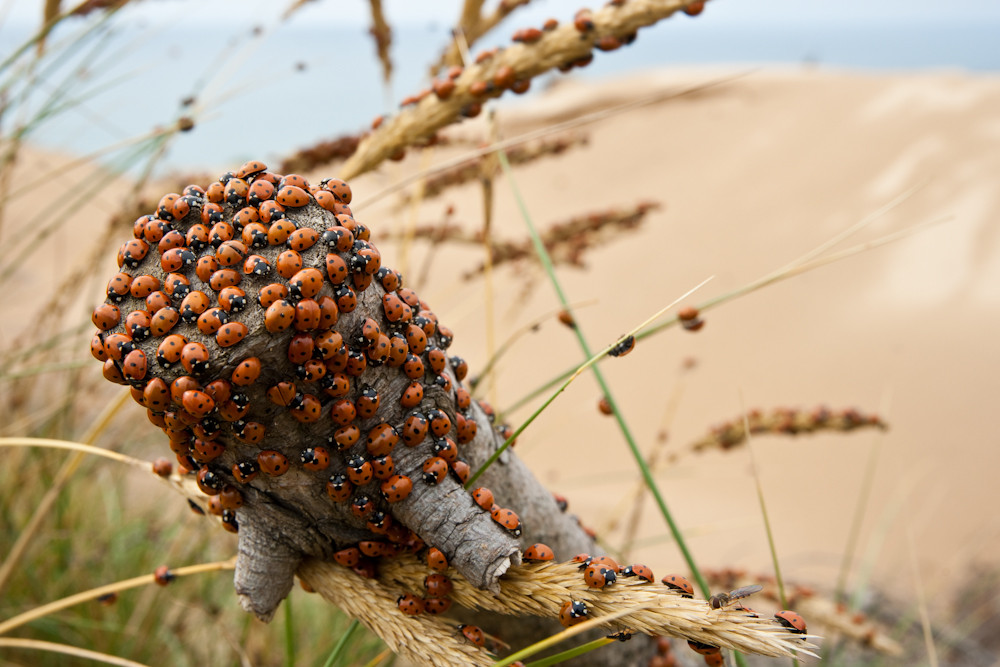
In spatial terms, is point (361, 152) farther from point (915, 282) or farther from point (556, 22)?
point (915, 282)

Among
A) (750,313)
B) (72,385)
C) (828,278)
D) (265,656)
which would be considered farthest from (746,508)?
(72,385)

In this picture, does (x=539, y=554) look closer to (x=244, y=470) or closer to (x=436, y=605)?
(x=436, y=605)

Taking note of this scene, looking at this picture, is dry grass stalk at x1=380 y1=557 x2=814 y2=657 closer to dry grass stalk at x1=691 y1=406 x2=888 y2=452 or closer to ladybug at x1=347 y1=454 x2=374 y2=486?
ladybug at x1=347 y1=454 x2=374 y2=486

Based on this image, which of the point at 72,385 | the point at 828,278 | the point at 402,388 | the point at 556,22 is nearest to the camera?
the point at 402,388

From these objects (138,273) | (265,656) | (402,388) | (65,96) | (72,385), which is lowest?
(265,656)

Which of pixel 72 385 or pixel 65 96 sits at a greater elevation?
pixel 65 96

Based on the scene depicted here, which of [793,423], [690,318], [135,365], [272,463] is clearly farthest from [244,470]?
[793,423]

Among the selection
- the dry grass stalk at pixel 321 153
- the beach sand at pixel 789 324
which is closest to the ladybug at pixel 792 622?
the beach sand at pixel 789 324
